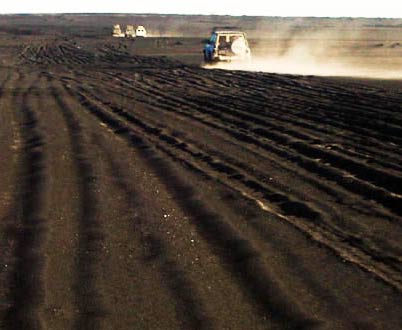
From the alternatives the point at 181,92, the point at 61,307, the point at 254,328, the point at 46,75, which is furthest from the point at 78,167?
the point at 46,75

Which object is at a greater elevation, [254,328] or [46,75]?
[254,328]

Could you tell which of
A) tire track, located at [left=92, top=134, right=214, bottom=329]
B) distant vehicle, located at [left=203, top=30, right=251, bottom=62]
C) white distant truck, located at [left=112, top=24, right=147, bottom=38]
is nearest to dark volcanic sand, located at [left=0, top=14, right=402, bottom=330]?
tire track, located at [left=92, top=134, right=214, bottom=329]

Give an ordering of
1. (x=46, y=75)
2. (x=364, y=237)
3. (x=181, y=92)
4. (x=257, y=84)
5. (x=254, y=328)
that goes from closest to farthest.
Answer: (x=254, y=328), (x=364, y=237), (x=181, y=92), (x=257, y=84), (x=46, y=75)

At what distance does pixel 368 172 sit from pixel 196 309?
4.71 meters

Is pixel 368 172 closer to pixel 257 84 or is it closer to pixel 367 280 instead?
pixel 367 280

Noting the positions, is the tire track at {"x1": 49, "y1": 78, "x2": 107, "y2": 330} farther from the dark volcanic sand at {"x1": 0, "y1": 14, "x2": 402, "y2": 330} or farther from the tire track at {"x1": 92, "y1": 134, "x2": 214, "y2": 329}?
the tire track at {"x1": 92, "y1": 134, "x2": 214, "y2": 329}

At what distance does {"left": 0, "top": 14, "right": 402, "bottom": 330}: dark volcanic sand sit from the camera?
4730 millimetres

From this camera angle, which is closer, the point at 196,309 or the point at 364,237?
the point at 196,309

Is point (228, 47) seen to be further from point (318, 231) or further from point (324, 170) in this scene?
point (318, 231)

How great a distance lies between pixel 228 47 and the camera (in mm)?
31281

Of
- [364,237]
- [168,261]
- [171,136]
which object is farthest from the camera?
[171,136]

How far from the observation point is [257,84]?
842 inches

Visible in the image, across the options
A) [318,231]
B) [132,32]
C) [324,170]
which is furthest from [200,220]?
[132,32]

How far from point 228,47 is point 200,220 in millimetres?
25209
